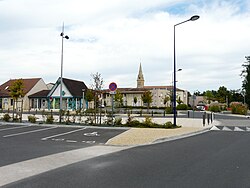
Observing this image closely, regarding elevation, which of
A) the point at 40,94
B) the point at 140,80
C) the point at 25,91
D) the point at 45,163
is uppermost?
the point at 140,80

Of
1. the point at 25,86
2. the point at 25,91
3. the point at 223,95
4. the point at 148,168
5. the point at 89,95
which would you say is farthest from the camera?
the point at 223,95

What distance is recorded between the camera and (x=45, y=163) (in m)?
7.41

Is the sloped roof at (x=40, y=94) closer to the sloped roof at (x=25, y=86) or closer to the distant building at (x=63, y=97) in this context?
the distant building at (x=63, y=97)

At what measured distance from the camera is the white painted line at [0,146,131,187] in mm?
6105

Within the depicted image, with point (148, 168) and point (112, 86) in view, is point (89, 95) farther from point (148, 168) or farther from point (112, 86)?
point (148, 168)

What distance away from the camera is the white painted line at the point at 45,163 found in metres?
6.11

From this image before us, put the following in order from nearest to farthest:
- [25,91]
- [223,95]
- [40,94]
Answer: [25,91]
[40,94]
[223,95]

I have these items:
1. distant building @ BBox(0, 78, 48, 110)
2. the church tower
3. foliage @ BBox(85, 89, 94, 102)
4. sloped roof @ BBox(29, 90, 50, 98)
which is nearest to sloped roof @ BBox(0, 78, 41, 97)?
distant building @ BBox(0, 78, 48, 110)

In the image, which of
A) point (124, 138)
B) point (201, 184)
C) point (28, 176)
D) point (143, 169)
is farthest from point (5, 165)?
point (124, 138)

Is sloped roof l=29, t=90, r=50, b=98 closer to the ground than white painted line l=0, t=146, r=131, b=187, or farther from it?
farther from it

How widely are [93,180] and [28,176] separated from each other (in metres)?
1.50

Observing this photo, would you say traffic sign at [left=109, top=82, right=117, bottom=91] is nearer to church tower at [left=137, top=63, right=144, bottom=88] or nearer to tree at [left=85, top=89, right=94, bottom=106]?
tree at [left=85, top=89, right=94, bottom=106]

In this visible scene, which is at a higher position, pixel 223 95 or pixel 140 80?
pixel 140 80

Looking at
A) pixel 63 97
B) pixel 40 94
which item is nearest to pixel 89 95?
pixel 63 97
